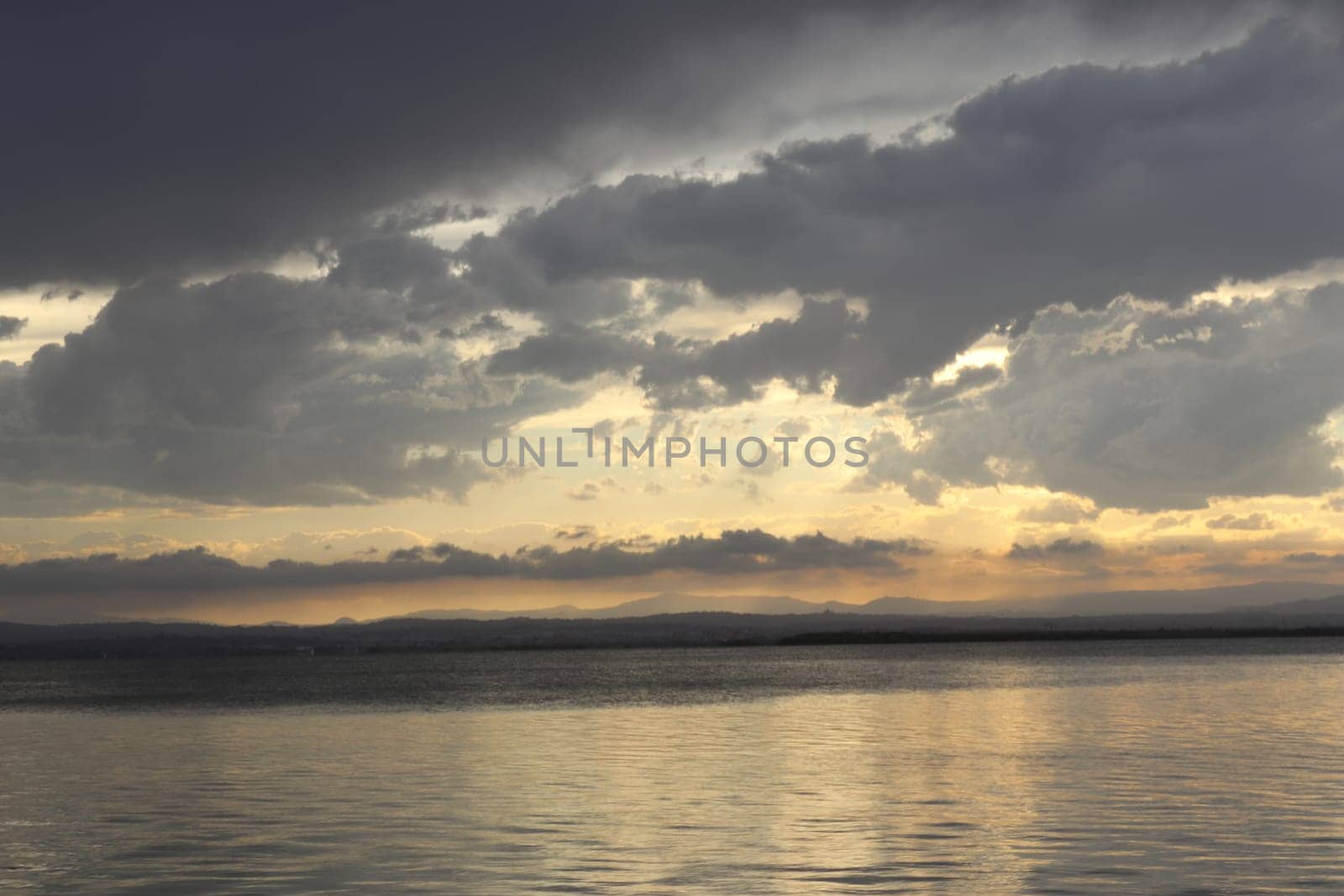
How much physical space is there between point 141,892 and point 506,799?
529 inches

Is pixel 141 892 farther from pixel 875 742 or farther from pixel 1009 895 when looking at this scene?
pixel 875 742

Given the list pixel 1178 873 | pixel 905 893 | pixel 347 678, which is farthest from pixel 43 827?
pixel 347 678

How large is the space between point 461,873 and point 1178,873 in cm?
1428

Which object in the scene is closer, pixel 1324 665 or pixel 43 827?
pixel 43 827

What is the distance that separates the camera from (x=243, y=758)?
52.1m

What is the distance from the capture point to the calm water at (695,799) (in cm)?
2688

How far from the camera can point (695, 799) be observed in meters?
37.7

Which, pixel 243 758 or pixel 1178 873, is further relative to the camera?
pixel 243 758

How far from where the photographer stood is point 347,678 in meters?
148

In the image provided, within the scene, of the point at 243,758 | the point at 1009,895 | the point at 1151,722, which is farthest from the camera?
the point at 1151,722

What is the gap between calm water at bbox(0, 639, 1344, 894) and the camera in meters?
26.9

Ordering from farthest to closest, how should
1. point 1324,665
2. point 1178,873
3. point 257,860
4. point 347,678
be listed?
point 347,678 < point 1324,665 < point 257,860 < point 1178,873

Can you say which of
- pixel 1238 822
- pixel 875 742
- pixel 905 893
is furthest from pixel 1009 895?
pixel 875 742

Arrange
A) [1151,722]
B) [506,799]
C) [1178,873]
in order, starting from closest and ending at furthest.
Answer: [1178,873], [506,799], [1151,722]
